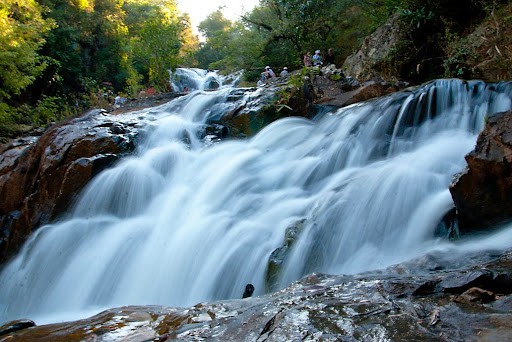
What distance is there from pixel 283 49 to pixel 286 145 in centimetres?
1091

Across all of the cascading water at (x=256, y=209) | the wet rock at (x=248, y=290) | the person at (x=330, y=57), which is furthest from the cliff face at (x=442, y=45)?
the wet rock at (x=248, y=290)

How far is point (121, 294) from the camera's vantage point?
5.36 meters

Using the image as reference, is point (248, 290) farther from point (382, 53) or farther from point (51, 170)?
point (382, 53)

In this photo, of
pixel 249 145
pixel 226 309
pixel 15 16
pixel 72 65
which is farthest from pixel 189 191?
pixel 72 65

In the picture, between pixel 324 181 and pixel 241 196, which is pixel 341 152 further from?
pixel 241 196

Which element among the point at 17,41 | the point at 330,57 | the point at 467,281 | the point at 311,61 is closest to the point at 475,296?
the point at 467,281

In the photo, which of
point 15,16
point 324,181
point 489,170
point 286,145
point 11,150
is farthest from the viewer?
point 15,16

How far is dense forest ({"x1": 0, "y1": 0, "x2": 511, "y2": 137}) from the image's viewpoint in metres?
11.2

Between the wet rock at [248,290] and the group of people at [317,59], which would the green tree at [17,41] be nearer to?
the group of people at [317,59]

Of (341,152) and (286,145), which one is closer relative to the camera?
(341,152)

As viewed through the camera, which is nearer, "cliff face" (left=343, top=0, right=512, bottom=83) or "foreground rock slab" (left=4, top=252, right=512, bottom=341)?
"foreground rock slab" (left=4, top=252, right=512, bottom=341)

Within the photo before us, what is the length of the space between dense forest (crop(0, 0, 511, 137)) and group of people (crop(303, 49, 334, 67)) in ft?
3.02

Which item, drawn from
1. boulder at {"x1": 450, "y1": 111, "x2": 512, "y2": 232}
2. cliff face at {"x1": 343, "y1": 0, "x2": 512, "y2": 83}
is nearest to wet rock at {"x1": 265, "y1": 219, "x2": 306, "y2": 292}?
boulder at {"x1": 450, "y1": 111, "x2": 512, "y2": 232}

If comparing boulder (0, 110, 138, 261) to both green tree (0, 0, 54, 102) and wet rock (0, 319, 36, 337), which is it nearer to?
wet rock (0, 319, 36, 337)
